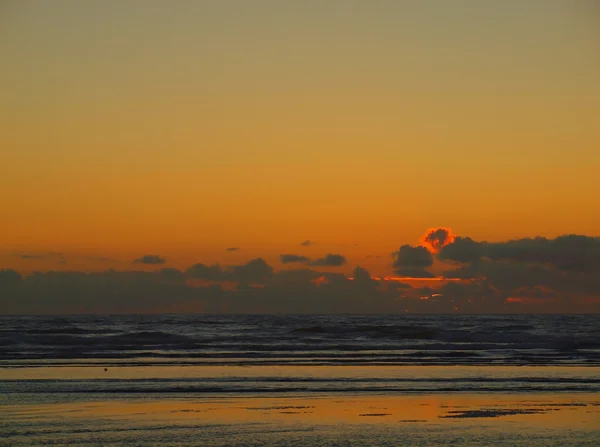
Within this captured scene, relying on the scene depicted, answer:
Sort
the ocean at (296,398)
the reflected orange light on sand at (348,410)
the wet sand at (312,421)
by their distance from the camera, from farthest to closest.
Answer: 1. the reflected orange light on sand at (348,410)
2. the ocean at (296,398)
3. the wet sand at (312,421)

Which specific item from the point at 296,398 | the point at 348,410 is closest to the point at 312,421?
the point at 348,410

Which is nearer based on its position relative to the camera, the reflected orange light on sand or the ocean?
the ocean

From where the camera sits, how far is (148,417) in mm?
23312

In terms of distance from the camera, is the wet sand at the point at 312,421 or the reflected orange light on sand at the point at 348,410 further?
the reflected orange light on sand at the point at 348,410

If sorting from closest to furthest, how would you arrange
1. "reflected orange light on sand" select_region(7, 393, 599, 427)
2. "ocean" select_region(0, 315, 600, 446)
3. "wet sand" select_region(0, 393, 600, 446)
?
"wet sand" select_region(0, 393, 600, 446) < "ocean" select_region(0, 315, 600, 446) < "reflected orange light on sand" select_region(7, 393, 599, 427)

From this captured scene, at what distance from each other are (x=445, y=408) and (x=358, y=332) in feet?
190

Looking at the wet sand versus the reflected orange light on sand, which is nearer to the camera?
the wet sand

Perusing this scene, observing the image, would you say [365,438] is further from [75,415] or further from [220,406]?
[75,415]

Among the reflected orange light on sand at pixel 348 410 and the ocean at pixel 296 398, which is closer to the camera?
→ the ocean at pixel 296 398

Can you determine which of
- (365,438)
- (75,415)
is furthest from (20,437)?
(365,438)

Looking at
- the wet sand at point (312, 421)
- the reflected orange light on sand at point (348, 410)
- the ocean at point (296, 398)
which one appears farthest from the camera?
the reflected orange light on sand at point (348, 410)

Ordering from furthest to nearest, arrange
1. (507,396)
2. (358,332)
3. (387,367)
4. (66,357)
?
(358,332) < (66,357) < (387,367) < (507,396)

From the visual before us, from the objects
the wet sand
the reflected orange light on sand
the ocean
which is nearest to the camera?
the wet sand

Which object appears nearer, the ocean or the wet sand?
the wet sand
